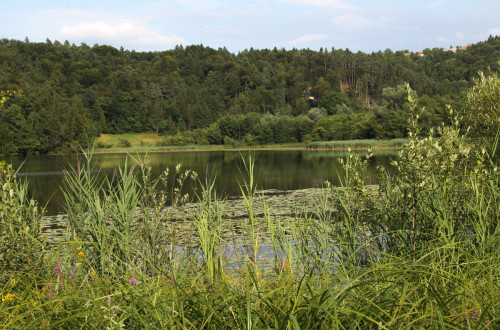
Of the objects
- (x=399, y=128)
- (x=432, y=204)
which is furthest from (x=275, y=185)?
(x=399, y=128)

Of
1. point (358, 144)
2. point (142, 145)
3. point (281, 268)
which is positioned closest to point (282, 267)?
point (281, 268)

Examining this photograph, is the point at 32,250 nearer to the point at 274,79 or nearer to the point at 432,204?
the point at 432,204

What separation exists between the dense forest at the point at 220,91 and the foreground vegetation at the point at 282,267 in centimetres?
5964

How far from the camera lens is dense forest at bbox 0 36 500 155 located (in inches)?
2763

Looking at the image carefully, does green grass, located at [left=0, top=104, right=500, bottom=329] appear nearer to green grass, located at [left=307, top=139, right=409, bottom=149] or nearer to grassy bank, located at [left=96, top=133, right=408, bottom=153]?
grassy bank, located at [left=96, top=133, right=408, bottom=153]

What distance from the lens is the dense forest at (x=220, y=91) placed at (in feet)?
230

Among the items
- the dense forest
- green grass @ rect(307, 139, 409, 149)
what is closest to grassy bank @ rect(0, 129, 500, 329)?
green grass @ rect(307, 139, 409, 149)

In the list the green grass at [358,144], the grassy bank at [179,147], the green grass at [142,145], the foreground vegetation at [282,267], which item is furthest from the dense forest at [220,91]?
the foreground vegetation at [282,267]

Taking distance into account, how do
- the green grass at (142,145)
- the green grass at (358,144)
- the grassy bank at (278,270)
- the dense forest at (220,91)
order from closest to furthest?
the grassy bank at (278,270) < the green grass at (358,144) < the green grass at (142,145) < the dense forest at (220,91)

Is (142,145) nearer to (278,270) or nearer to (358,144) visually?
(358,144)

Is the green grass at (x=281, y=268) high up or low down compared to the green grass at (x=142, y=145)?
up

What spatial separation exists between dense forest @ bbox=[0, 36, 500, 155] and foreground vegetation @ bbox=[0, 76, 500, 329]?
5964 cm

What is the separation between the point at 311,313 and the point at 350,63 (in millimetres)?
139278

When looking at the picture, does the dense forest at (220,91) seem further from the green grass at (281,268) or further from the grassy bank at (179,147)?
the green grass at (281,268)
